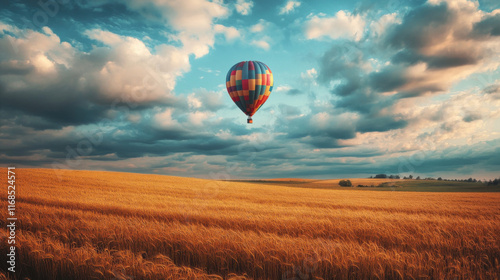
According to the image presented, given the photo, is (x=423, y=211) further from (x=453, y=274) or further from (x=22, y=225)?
(x=22, y=225)

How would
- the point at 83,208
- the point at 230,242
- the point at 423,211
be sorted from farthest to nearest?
1. the point at 423,211
2. the point at 83,208
3. the point at 230,242

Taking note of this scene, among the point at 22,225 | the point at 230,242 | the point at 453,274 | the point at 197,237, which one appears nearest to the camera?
the point at 453,274

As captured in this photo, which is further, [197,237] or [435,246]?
[435,246]

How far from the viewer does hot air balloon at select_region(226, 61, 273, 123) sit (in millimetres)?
28067

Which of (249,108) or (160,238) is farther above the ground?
(249,108)

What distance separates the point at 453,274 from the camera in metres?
4.61

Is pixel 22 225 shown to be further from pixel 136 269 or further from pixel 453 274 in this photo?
pixel 453 274

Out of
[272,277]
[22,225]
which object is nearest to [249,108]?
[22,225]

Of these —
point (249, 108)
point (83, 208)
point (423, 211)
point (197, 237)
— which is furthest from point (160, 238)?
point (249, 108)

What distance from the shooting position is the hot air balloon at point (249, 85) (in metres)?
28.1

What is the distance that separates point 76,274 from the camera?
15.1ft

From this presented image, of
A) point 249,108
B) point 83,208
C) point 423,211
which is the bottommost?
point 423,211

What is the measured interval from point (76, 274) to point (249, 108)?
2594 cm

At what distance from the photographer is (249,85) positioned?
28.1 m
